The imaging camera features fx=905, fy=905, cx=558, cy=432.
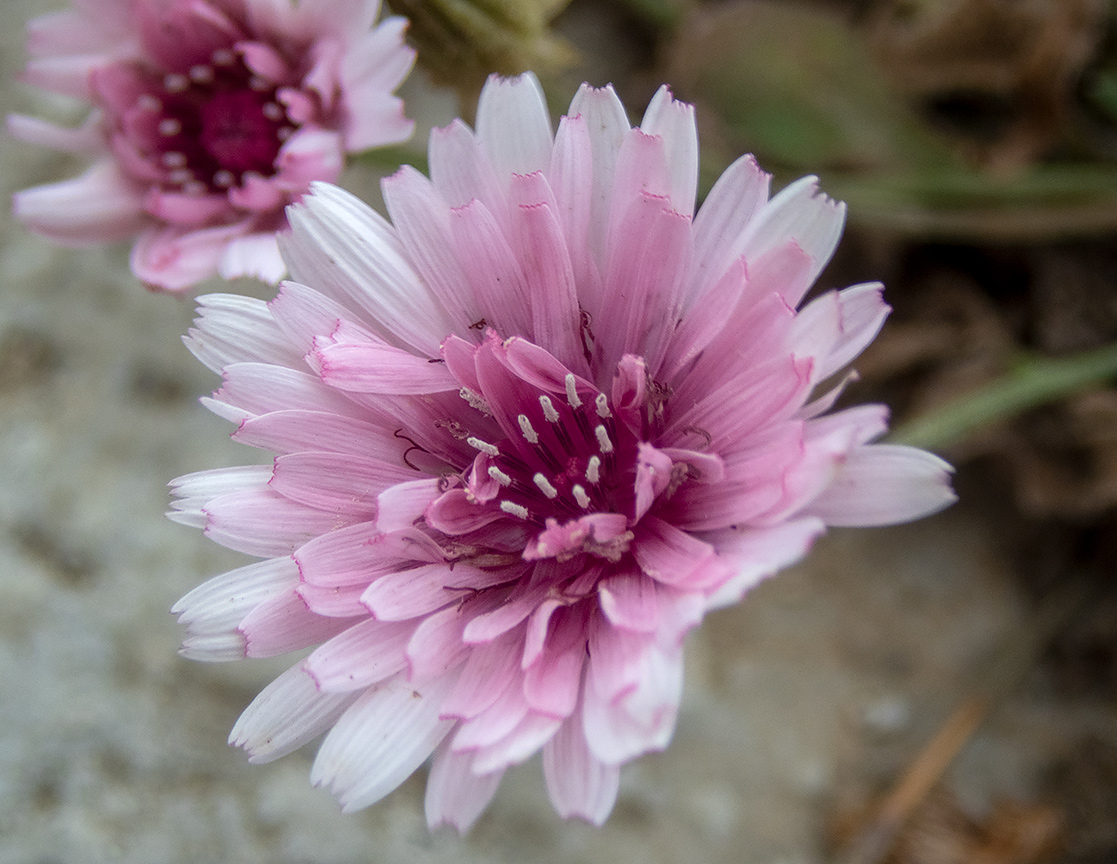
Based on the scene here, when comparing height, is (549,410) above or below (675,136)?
below

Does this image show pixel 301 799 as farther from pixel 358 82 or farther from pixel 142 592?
pixel 358 82

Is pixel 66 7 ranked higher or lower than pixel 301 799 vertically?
higher

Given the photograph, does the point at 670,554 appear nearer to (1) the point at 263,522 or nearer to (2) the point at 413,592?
(2) the point at 413,592

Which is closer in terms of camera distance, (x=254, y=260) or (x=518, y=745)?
(x=518, y=745)

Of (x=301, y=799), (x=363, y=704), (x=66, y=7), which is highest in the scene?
(x=66, y=7)

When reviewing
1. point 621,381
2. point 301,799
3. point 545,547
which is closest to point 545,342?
point 621,381

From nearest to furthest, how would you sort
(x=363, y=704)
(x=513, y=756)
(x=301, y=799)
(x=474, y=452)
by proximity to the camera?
(x=513, y=756) < (x=363, y=704) < (x=474, y=452) < (x=301, y=799)

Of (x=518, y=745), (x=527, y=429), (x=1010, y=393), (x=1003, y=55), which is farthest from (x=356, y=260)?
(x=1003, y=55)

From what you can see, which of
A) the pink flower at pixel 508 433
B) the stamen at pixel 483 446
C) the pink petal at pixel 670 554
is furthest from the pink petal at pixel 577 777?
the stamen at pixel 483 446
